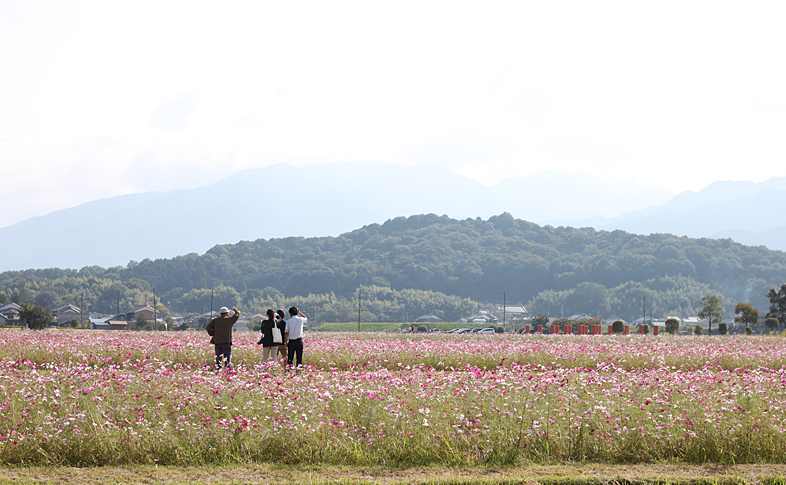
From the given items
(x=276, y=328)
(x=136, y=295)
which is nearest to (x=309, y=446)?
(x=276, y=328)

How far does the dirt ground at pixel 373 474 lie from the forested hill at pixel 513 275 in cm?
14739

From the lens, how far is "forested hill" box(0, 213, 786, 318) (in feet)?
497

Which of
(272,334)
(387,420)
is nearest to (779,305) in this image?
(272,334)

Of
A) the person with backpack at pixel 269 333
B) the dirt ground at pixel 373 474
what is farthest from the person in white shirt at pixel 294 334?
the dirt ground at pixel 373 474

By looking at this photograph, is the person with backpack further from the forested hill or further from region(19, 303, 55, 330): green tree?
the forested hill

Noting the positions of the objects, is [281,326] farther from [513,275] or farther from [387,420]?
[513,275]

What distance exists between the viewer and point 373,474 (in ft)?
25.8

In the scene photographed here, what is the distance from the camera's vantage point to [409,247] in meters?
197

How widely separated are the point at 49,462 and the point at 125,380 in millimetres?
2751

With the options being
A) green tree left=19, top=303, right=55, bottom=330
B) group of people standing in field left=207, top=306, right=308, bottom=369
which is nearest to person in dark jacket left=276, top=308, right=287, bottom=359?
group of people standing in field left=207, top=306, right=308, bottom=369

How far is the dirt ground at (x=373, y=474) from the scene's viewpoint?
744 centimetres

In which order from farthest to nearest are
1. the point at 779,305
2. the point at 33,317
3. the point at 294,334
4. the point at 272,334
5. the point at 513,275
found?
the point at 513,275, the point at 779,305, the point at 33,317, the point at 272,334, the point at 294,334

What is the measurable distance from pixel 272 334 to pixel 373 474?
7.85m

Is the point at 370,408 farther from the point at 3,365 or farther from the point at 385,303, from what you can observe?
the point at 385,303
